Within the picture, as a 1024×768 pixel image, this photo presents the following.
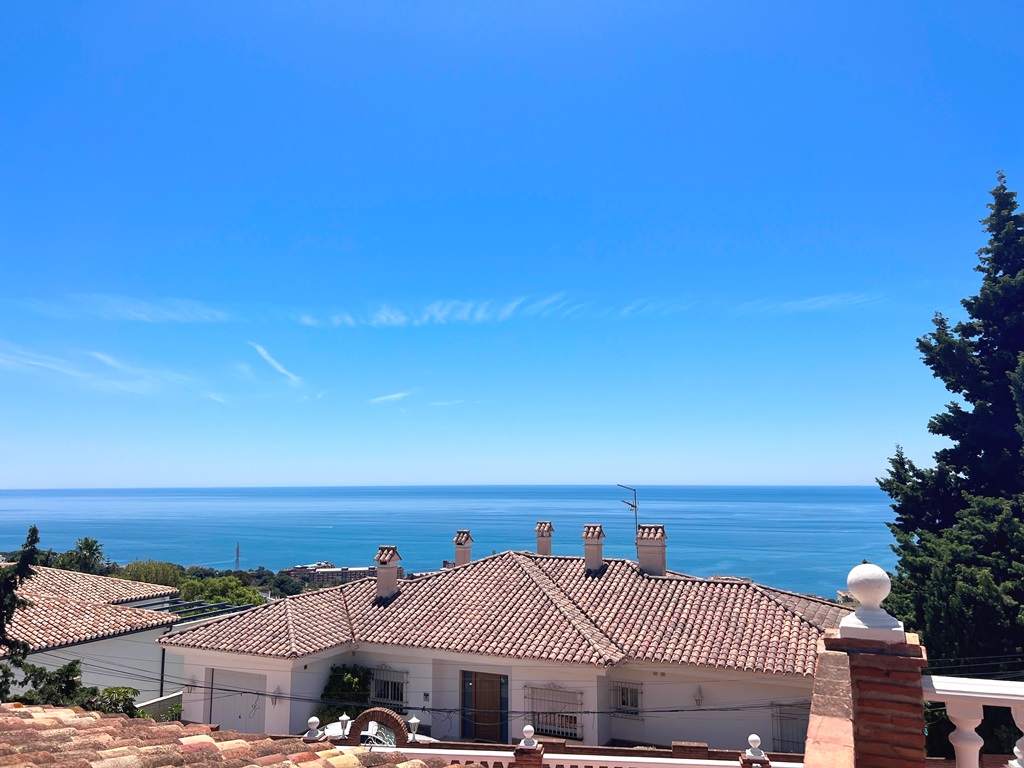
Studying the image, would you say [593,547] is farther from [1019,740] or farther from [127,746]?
[1019,740]

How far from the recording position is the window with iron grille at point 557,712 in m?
16.1

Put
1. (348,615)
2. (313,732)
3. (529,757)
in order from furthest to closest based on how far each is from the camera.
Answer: (348,615) → (313,732) → (529,757)

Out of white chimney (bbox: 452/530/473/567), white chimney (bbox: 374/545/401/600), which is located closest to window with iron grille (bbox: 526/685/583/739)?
white chimney (bbox: 374/545/401/600)

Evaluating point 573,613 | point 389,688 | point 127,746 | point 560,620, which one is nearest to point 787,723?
point 573,613

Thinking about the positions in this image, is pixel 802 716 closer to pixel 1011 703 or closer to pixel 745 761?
pixel 745 761

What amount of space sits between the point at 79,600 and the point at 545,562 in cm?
1568

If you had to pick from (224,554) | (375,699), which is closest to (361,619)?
(375,699)

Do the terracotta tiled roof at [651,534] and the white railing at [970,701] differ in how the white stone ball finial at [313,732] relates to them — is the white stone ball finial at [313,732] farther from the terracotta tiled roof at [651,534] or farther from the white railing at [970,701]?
the terracotta tiled roof at [651,534]

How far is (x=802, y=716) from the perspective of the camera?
15.2 m

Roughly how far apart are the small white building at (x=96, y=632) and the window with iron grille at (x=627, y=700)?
49.1 ft

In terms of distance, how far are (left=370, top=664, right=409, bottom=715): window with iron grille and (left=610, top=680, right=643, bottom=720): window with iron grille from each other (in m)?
5.90

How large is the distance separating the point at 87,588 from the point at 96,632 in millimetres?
4737

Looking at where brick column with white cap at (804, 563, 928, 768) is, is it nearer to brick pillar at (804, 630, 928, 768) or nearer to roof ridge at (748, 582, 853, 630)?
brick pillar at (804, 630, 928, 768)

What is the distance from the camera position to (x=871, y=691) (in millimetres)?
3018
